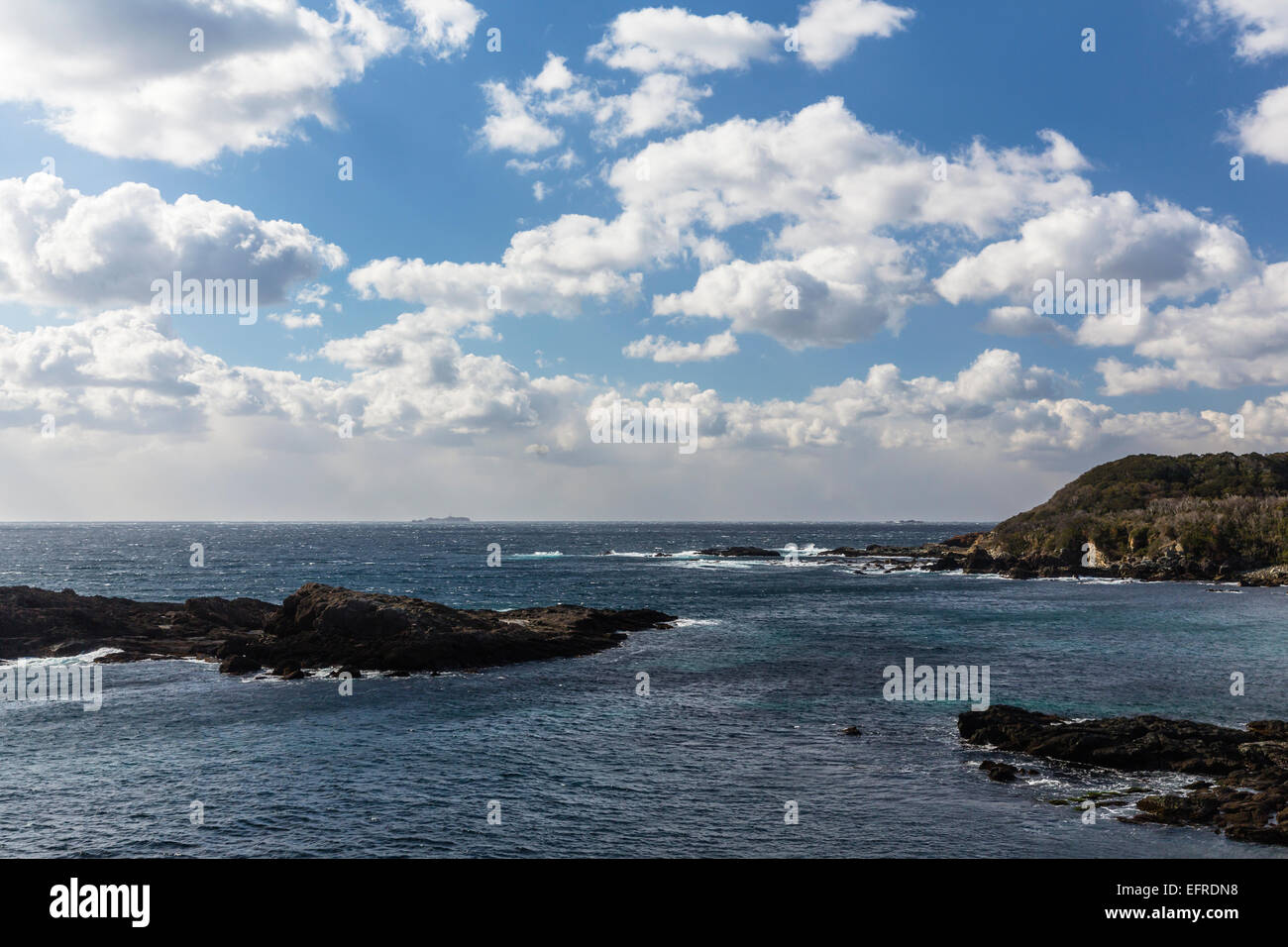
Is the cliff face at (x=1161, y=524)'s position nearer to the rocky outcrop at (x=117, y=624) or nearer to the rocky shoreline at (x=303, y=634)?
the rocky shoreline at (x=303, y=634)

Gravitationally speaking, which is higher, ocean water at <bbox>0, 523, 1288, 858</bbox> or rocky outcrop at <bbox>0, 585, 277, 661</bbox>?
rocky outcrop at <bbox>0, 585, 277, 661</bbox>

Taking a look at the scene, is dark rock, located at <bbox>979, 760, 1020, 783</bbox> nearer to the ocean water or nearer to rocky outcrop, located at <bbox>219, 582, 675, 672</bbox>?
the ocean water

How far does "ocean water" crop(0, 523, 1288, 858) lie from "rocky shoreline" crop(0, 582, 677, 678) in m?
3.13

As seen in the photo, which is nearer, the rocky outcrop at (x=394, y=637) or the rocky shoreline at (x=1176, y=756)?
the rocky shoreline at (x=1176, y=756)

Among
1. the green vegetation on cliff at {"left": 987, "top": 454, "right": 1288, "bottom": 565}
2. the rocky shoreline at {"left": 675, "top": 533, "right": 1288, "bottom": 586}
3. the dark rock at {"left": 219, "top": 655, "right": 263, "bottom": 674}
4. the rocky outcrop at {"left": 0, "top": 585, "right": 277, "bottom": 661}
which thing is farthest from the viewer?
the green vegetation on cliff at {"left": 987, "top": 454, "right": 1288, "bottom": 565}

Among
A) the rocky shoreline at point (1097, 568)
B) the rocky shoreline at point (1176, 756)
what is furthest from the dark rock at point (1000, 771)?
the rocky shoreline at point (1097, 568)

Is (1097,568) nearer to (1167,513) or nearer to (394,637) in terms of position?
(1167,513)

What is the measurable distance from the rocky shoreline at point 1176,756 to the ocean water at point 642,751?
105 cm

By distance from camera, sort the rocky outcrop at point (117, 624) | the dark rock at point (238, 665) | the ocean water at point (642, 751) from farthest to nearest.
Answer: the rocky outcrop at point (117, 624)
the dark rock at point (238, 665)
the ocean water at point (642, 751)

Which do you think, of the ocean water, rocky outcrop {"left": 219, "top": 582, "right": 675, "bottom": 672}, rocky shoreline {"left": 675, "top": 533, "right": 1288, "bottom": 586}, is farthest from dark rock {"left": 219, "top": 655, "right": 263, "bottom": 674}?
rocky shoreline {"left": 675, "top": 533, "right": 1288, "bottom": 586}

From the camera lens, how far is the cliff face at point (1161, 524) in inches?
4528

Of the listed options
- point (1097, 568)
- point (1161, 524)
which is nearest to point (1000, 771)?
point (1097, 568)

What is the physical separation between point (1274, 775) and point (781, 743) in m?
18.1

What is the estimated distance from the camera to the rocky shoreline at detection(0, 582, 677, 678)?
179 ft
